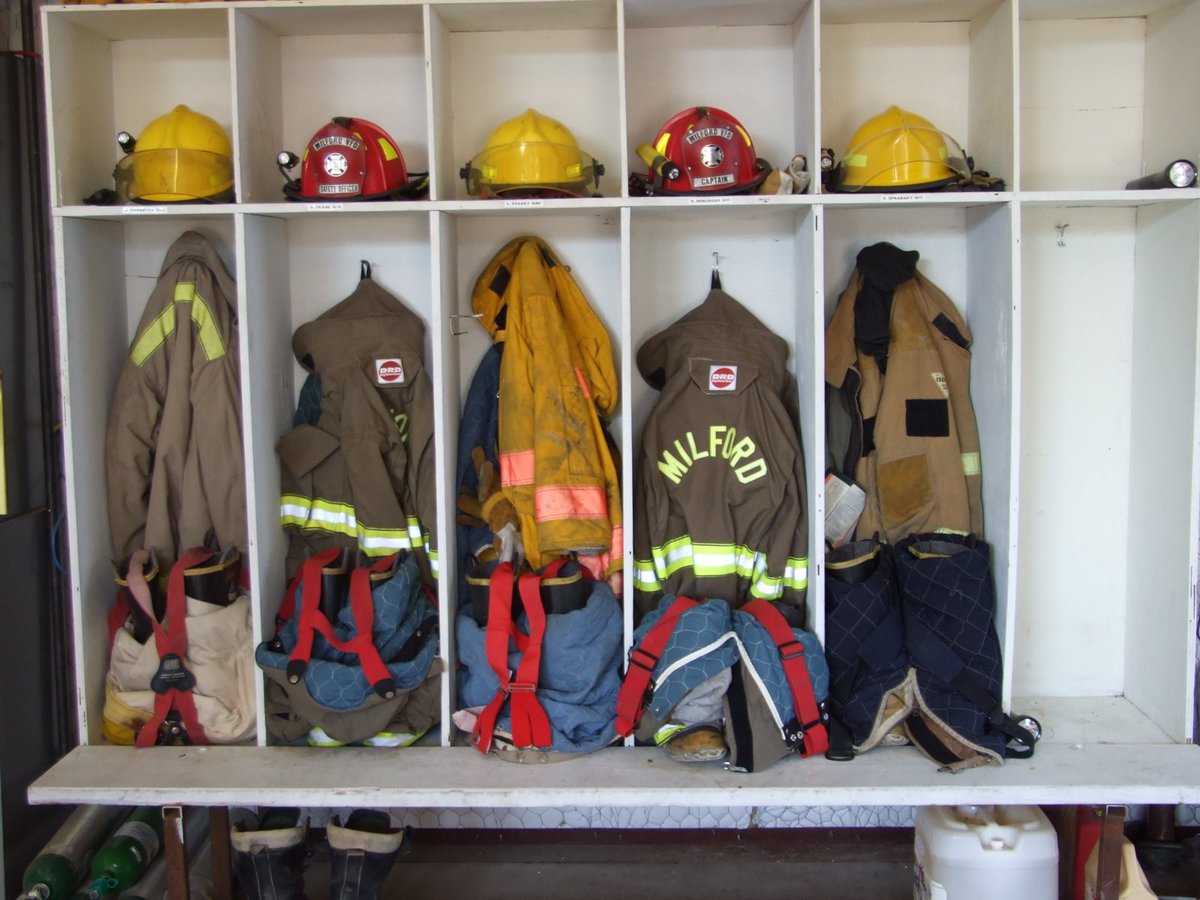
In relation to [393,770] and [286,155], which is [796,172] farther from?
[393,770]

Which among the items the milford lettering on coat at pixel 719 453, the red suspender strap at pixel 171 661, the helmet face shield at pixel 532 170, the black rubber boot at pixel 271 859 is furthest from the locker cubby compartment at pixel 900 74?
the black rubber boot at pixel 271 859

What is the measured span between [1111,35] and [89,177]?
2.76 metres

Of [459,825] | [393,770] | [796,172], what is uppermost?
[796,172]

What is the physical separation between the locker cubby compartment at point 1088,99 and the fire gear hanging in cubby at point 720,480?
3.18ft

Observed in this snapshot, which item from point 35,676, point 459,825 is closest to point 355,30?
point 35,676

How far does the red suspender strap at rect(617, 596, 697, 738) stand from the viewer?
2.43 metres

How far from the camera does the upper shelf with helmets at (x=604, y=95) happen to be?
2.49m

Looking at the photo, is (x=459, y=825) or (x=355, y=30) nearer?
(x=355, y=30)

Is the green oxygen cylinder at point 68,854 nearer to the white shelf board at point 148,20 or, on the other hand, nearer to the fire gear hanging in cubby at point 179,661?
the fire gear hanging in cubby at point 179,661

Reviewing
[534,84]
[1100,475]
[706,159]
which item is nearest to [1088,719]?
[1100,475]

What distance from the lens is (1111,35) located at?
8.89ft

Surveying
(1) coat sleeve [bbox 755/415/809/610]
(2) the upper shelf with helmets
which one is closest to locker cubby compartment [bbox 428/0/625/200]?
(2) the upper shelf with helmets

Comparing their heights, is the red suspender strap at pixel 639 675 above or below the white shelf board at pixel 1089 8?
below

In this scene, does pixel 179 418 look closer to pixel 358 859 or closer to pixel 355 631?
pixel 355 631
